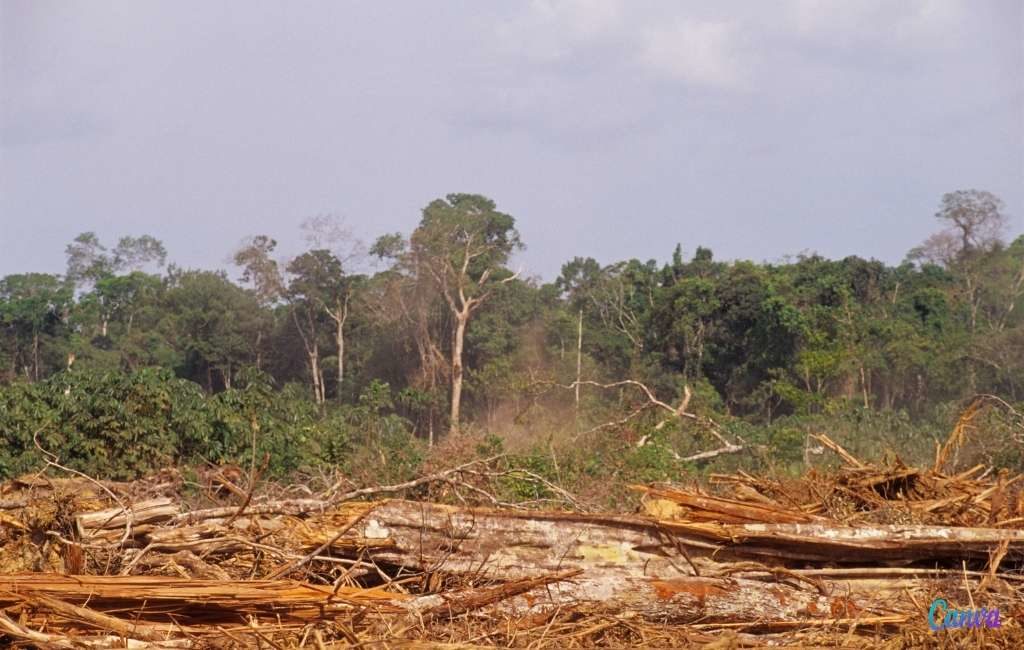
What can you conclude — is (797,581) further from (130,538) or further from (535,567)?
(130,538)

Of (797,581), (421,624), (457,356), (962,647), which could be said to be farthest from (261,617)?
(457,356)

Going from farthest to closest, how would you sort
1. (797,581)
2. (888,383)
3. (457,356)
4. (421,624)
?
(457,356) < (888,383) < (797,581) < (421,624)

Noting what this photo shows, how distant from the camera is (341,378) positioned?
32281 millimetres

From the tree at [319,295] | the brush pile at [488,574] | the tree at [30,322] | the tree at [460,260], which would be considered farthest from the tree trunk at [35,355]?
the brush pile at [488,574]

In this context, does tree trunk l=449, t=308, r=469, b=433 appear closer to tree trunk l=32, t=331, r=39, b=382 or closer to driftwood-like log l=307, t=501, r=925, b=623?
tree trunk l=32, t=331, r=39, b=382

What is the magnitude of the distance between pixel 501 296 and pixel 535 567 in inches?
1055

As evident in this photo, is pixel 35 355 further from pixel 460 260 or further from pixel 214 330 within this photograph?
pixel 460 260

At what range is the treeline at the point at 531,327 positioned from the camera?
26688 mm

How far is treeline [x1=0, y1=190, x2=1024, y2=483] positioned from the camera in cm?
2669

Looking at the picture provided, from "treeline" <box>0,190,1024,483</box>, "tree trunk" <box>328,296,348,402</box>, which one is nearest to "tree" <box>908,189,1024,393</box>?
"treeline" <box>0,190,1024,483</box>

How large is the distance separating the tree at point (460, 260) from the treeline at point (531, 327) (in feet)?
0.21

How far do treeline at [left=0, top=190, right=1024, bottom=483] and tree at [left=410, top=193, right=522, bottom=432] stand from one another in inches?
2.5

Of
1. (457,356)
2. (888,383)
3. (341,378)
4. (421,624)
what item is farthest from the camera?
(341,378)

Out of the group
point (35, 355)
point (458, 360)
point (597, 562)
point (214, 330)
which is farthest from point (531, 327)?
point (597, 562)
